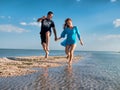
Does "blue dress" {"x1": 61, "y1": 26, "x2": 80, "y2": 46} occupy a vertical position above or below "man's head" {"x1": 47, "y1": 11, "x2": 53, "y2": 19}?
below

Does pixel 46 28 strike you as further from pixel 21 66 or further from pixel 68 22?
pixel 21 66

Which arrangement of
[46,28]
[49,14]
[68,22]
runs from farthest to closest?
1. [46,28]
2. [49,14]
3. [68,22]

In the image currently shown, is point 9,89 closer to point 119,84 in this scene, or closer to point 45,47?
point 119,84

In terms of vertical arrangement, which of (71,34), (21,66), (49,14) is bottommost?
(21,66)

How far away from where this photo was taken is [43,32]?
706 inches

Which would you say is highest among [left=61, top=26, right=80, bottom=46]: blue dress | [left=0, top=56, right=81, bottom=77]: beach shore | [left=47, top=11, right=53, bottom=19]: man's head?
[left=47, top=11, right=53, bottom=19]: man's head

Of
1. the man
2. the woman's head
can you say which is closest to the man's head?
the man

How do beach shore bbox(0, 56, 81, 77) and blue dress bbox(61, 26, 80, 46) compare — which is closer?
beach shore bbox(0, 56, 81, 77)

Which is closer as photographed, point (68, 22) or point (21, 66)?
point (68, 22)

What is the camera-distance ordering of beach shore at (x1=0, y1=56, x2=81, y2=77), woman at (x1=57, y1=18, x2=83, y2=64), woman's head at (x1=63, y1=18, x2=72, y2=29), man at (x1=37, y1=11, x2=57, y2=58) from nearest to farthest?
beach shore at (x1=0, y1=56, x2=81, y2=77) < woman's head at (x1=63, y1=18, x2=72, y2=29) < woman at (x1=57, y1=18, x2=83, y2=64) < man at (x1=37, y1=11, x2=57, y2=58)

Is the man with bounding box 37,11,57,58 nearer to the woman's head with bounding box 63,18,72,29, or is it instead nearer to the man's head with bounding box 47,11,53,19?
the man's head with bounding box 47,11,53,19

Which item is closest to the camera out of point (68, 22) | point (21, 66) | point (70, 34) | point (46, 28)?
point (68, 22)

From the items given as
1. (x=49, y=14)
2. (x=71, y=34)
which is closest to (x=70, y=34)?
(x=71, y=34)

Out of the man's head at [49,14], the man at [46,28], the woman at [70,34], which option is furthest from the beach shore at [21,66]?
the man's head at [49,14]
